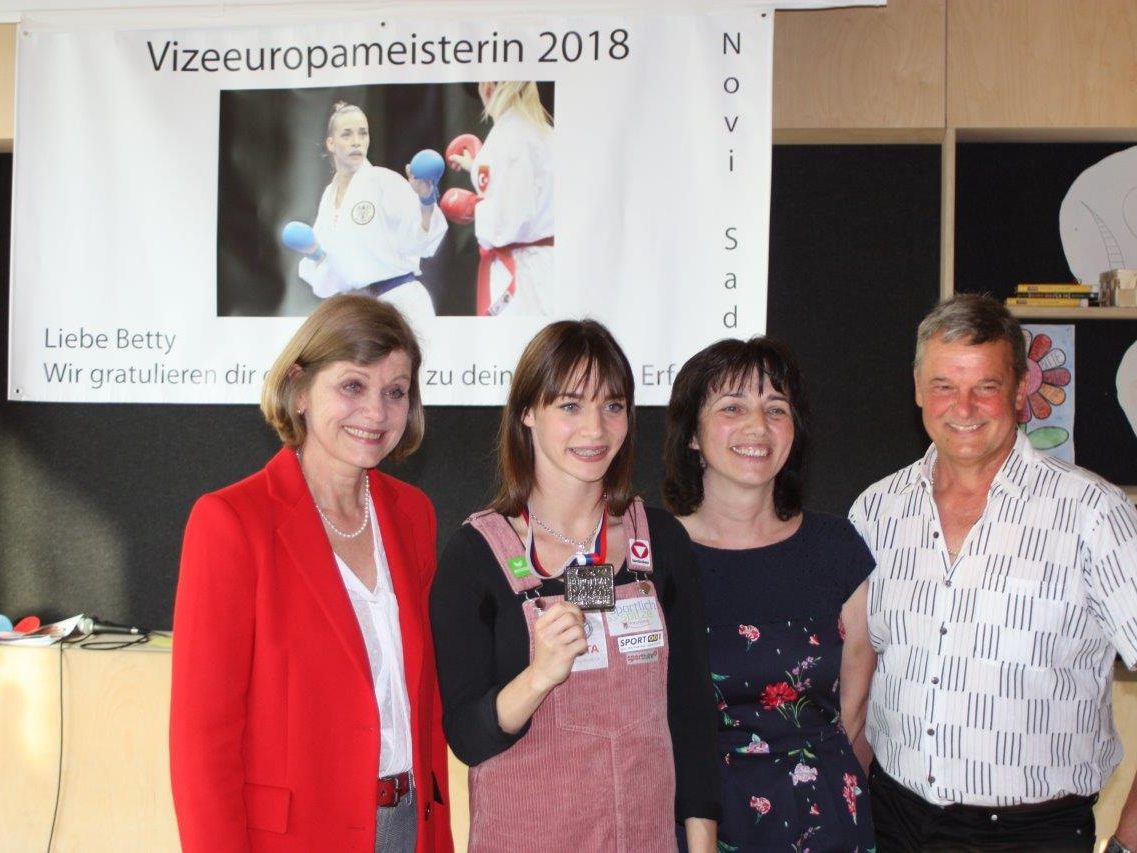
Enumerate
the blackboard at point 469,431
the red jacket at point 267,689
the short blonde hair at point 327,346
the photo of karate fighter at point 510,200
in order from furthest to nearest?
1. the blackboard at point 469,431
2. the photo of karate fighter at point 510,200
3. the short blonde hair at point 327,346
4. the red jacket at point 267,689

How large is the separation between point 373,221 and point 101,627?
1923mm

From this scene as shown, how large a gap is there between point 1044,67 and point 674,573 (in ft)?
8.47

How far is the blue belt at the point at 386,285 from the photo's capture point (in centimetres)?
365

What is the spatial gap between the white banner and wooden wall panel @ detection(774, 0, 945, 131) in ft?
1.05

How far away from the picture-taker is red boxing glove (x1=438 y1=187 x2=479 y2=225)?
143 inches

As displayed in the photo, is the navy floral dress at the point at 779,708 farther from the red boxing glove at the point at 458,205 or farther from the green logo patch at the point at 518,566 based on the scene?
the red boxing glove at the point at 458,205

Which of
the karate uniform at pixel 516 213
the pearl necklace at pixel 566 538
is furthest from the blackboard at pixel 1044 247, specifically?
the pearl necklace at pixel 566 538

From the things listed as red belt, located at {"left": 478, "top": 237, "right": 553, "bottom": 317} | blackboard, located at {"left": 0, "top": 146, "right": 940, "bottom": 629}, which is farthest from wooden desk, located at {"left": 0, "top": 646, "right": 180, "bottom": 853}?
red belt, located at {"left": 478, "top": 237, "right": 553, "bottom": 317}

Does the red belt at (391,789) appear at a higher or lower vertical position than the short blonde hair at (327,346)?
lower

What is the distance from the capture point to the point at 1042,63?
3578 millimetres

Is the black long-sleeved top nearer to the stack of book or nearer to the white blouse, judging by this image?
the white blouse

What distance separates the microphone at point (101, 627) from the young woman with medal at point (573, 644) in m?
2.58

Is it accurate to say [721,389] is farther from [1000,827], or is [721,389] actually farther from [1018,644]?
[1000,827]

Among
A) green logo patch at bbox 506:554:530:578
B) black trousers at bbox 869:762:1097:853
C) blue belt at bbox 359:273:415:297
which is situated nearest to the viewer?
green logo patch at bbox 506:554:530:578
